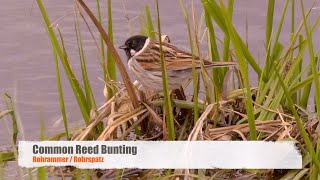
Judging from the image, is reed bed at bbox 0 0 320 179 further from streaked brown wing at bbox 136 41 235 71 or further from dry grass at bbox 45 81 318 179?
streaked brown wing at bbox 136 41 235 71

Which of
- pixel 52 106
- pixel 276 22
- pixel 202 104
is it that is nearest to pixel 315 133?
pixel 202 104

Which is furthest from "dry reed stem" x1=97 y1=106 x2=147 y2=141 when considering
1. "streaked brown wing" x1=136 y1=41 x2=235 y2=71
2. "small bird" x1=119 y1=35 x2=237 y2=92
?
"streaked brown wing" x1=136 y1=41 x2=235 y2=71

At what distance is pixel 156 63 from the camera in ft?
21.3

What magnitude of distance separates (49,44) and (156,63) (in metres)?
2.33

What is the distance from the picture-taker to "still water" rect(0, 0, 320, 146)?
757cm

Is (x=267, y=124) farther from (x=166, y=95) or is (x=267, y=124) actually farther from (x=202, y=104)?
(x=166, y=95)

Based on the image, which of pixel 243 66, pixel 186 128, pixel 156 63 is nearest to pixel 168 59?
pixel 156 63

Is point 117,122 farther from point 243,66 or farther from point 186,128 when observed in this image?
point 243,66

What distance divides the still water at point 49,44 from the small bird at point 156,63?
706mm

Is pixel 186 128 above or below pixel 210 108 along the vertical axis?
below

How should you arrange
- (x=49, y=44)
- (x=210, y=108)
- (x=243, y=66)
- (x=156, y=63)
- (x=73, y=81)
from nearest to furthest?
(x=243, y=66) → (x=210, y=108) → (x=73, y=81) → (x=156, y=63) → (x=49, y=44)

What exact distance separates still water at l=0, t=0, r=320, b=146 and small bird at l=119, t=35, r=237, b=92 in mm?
706

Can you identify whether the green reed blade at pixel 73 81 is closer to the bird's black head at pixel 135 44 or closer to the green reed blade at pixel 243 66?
the bird's black head at pixel 135 44

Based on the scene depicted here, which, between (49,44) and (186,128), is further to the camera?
(49,44)
